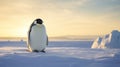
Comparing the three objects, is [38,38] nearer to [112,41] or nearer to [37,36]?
[37,36]

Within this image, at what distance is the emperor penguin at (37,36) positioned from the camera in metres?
10.4

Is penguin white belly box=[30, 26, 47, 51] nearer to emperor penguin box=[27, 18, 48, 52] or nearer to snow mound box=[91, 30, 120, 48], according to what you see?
emperor penguin box=[27, 18, 48, 52]

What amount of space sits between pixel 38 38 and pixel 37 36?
124 millimetres

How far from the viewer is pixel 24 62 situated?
6754 mm

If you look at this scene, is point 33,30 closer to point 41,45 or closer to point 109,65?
point 41,45

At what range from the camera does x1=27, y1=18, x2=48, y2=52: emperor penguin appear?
34.1ft

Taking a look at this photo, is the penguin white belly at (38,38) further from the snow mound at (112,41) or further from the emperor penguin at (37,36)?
the snow mound at (112,41)

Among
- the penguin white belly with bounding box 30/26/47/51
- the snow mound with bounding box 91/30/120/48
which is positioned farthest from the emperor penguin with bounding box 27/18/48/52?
the snow mound with bounding box 91/30/120/48

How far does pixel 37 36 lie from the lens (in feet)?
34.4

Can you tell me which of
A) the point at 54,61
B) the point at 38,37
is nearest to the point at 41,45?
the point at 38,37

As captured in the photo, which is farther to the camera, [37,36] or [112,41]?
[112,41]

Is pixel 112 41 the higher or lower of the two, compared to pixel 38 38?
lower

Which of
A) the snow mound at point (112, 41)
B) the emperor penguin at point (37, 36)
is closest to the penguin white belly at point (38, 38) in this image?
the emperor penguin at point (37, 36)

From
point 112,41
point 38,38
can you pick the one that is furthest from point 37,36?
point 112,41
